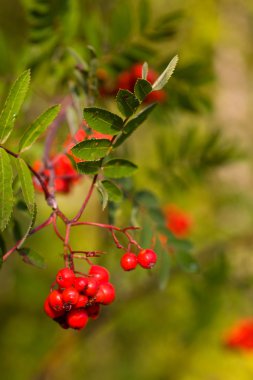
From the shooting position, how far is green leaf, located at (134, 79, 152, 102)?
2.44ft

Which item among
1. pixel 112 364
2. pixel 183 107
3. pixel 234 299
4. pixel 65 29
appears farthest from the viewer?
pixel 112 364

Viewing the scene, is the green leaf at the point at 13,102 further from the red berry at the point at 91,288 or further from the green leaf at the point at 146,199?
the green leaf at the point at 146,199

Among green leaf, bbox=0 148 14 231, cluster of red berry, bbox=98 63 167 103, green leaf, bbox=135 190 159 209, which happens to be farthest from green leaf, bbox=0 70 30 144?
cluster of red berry, bbox=98 63 167 103

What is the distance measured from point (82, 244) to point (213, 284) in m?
1.24

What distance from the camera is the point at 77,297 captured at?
756mm

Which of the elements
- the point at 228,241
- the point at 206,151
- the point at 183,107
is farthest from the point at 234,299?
the point at 183,107

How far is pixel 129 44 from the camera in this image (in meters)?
1.38

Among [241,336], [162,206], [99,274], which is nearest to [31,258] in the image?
[99,274]

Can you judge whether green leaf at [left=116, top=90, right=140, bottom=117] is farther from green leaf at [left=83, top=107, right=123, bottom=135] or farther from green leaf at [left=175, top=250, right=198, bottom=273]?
green leaf at [left=175, top=250, right=198, bottom=273]

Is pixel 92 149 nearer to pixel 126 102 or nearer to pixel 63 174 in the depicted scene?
pixel 126 102

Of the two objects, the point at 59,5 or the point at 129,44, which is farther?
the point at 129,44

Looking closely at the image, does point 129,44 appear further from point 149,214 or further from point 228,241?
point 228,241

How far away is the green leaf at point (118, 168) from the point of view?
887 millimetres

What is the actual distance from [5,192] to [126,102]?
220 mm
